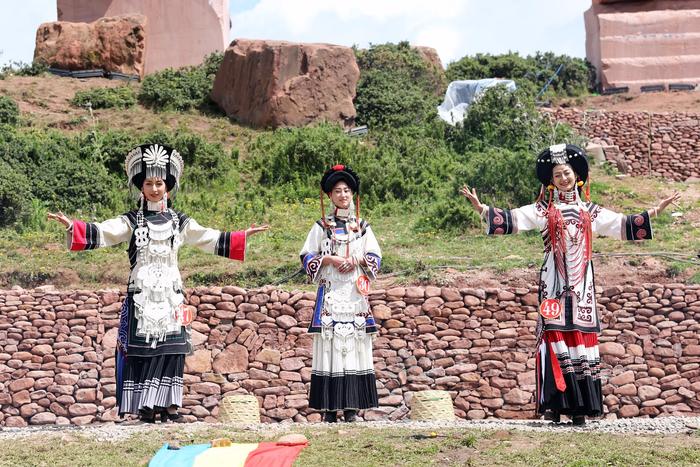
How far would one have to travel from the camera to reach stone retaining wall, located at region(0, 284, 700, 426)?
13.0 metres

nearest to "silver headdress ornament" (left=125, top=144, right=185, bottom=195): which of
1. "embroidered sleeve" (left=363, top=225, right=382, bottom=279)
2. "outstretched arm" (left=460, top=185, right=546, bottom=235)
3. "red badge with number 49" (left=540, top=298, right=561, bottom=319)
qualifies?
"embroidered sleeve" (left=363, top=225, right=382, bottom=279)

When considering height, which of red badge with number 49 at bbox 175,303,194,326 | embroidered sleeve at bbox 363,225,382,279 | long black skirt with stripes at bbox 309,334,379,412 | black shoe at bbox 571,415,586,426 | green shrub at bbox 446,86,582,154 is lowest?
black shoe at bbox 571,415,586,426

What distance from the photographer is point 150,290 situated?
959 centimetres

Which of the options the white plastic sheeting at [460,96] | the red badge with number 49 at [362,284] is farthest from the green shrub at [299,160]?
the red badge with number 49 at [362,284]

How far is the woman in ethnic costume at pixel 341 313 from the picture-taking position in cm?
998

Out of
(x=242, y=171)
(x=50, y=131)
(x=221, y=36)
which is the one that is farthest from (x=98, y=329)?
(x=221, y=36)

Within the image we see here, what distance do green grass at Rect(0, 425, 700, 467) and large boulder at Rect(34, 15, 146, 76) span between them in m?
17.2

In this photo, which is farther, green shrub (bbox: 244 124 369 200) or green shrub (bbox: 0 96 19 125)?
green shrub (bbox: 0 96 19 125)

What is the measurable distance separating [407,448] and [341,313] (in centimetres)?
210

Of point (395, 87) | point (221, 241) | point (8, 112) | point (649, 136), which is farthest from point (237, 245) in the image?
point (649, 136)

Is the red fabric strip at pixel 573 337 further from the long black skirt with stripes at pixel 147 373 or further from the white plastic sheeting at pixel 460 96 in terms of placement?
the white plastic sheeting at pixel 460 96

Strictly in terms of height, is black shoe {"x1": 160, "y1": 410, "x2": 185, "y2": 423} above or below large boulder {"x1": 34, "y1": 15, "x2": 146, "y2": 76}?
below

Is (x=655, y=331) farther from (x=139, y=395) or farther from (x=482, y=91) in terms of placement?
(x=482, y=91)

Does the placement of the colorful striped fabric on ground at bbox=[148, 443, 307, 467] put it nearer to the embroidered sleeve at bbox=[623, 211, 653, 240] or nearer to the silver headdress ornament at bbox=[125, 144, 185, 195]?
the silver headdress ornament at bbox=[125, 144, 185, 195]
